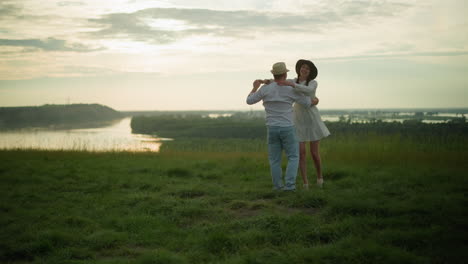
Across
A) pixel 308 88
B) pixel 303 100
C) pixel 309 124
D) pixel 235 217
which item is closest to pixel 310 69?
pixel 308 88

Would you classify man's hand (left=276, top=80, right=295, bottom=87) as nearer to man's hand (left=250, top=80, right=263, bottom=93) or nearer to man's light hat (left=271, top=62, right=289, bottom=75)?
man's light hat (left=271, top=62, right=289, bottom=75)

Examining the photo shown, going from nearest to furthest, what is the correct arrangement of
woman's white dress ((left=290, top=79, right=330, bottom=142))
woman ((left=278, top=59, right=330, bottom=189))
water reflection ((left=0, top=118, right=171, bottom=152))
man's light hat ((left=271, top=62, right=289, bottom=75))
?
1. man's light hat ((left=271, top=62, right=289, bottom=75))
2. woman ((left=278, top=59, right=330, bottom=189))
3. woman's white dress ((left=290, top=79, right=330, bottom=142))
4. water reflection ((left=0, top=118, right=171, bottom=152))

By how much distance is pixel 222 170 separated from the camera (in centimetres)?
983

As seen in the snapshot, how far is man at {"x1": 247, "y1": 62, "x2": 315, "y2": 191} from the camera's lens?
6387mm

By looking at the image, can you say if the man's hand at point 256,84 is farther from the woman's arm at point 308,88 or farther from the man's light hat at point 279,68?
the woman's arm at point 308,88

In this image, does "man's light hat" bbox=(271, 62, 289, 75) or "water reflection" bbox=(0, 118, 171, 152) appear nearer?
"man's light hat" bbox=(271, 62, 289, 75)

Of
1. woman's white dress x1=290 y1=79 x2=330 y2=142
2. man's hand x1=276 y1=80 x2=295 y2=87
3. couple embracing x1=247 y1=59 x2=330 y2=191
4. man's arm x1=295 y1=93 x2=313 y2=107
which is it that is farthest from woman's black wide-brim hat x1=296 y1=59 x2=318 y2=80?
man's hand x1=276 y1=80 x2=295 y2=87

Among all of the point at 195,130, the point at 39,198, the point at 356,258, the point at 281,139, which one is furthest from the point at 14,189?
the point at 195,130

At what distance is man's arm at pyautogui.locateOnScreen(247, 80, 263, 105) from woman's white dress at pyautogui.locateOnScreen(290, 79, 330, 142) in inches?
26.6

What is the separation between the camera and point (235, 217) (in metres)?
5.41

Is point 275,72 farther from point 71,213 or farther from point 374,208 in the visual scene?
point 71,213

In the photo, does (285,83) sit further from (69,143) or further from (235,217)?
(69,143)

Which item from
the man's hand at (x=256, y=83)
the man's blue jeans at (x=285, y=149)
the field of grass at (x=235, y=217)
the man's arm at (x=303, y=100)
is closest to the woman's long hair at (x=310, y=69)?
the man's arm at (x=303, y=100)

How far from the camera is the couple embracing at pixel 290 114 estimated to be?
6387 millimetres
